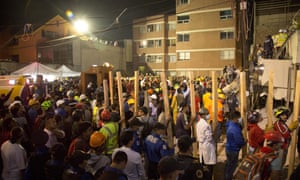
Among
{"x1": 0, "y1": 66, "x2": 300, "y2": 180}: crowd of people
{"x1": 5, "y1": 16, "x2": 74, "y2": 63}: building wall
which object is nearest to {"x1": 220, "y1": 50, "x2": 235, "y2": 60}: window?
{"x1": 5, "y1": 16, "x2": 74, "y2": 63}: building wall

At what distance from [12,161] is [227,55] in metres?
37.3

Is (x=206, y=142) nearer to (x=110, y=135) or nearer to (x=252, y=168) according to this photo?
(x=110, y=135)

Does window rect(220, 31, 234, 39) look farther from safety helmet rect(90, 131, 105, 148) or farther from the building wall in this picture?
safety helmet rect(90, 131, 105, 148)

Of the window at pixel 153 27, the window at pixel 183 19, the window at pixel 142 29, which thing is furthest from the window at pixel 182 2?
the window at pixel 142 29

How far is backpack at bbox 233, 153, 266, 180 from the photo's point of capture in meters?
3.75

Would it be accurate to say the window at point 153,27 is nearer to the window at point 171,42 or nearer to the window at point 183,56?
the window at point 171,42

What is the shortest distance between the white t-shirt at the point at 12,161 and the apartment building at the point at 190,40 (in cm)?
3077

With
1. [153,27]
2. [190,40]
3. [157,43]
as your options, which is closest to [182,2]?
[190,40]

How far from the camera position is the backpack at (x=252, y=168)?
3.75m

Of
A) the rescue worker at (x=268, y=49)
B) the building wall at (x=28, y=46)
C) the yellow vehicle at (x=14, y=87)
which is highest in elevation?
the building wall at (x=28, y=46)

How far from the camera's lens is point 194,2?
41719mm

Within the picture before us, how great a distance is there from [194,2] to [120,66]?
17.2 meters

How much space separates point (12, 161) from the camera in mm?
4992

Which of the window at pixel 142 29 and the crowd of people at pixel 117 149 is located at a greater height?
the window at pixel 142 29
